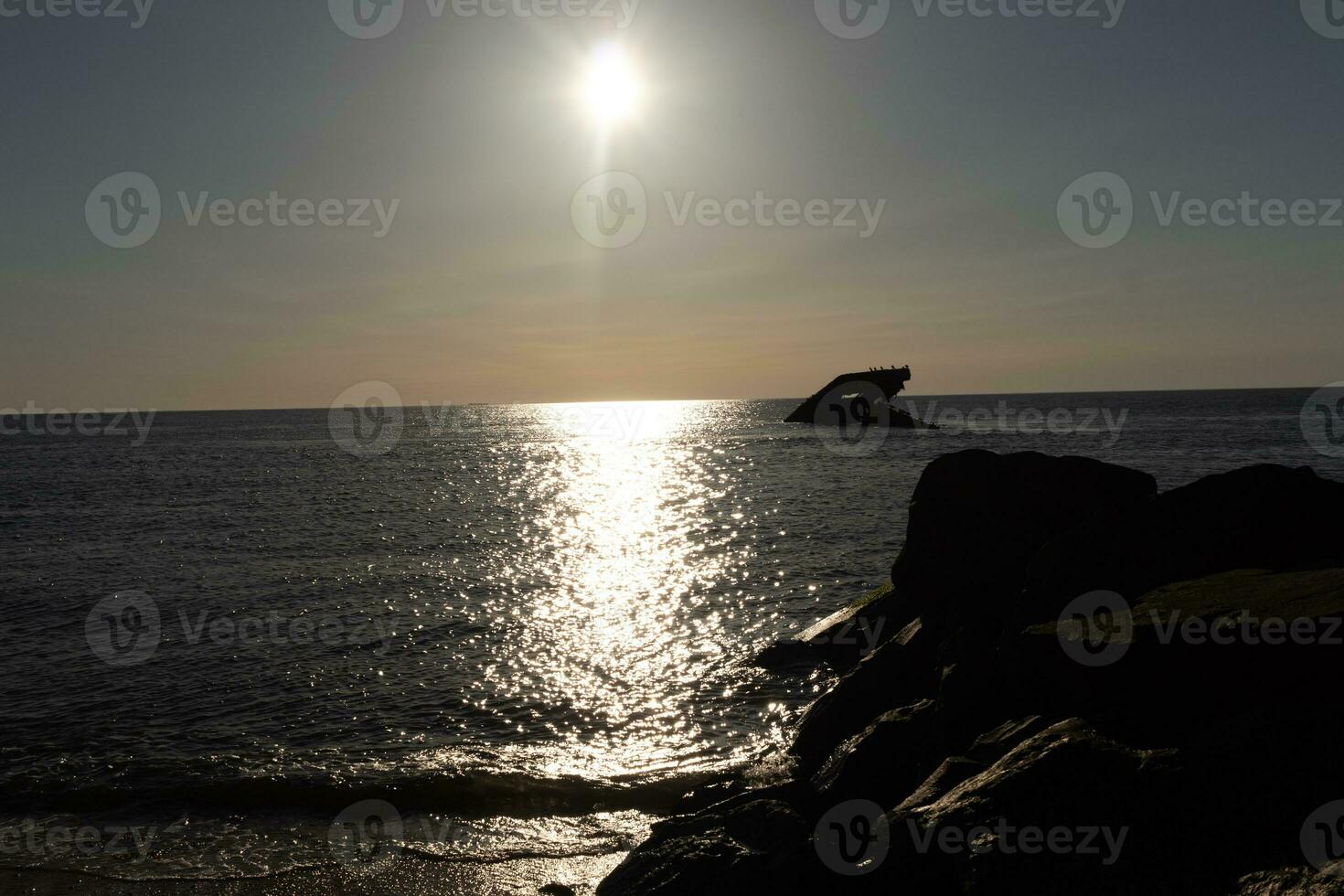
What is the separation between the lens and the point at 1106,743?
7555 millimetres

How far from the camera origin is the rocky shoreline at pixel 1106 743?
664 cm

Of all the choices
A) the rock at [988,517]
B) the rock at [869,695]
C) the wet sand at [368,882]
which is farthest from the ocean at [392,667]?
the rock at [988,517]

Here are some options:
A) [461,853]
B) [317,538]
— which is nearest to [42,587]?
[317,538]

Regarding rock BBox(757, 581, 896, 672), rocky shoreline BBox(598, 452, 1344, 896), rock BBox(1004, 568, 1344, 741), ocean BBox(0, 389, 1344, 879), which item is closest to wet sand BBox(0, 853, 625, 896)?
ocean BBox(0, 389, 1344, 879)

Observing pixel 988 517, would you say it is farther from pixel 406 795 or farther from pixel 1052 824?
pixel 406 795

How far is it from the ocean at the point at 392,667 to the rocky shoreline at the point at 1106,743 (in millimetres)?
2696

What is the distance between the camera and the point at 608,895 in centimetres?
955

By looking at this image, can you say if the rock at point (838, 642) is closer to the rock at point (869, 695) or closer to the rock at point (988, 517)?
the rock at point (988, 517)

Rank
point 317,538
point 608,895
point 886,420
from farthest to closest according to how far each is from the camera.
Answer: point 886,420
point 317,538
point 608,895

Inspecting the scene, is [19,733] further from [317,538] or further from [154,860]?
[317,538]

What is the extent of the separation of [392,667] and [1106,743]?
52.2 feet

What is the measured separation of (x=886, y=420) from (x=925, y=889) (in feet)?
383

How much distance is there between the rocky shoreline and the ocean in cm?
270

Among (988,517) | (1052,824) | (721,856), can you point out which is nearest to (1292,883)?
(1052,824)
